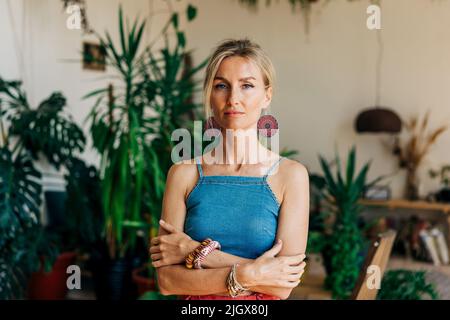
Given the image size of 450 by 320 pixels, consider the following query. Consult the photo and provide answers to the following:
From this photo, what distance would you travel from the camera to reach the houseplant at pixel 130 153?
3324mm

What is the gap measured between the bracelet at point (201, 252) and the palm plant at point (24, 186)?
84.5 inches

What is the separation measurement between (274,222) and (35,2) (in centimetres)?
334

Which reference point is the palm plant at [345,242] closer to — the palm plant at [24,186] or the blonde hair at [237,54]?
the blonde hair at [237,54]

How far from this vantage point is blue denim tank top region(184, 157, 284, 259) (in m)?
1.18

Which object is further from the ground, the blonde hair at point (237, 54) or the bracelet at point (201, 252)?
the blonde hair at point (237, 54)

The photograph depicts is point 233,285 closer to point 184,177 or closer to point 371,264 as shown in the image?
point 184,177

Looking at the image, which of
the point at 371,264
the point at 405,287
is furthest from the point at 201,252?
the point at 405,287

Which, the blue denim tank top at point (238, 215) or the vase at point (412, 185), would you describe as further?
the vase at point (412, 185)

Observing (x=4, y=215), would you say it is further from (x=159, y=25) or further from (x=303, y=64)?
(x=303, y=64)

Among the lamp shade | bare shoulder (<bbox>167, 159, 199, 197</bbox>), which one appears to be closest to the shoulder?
bare shoulder (<bbox>167, 159, 199, 197</bbox>)

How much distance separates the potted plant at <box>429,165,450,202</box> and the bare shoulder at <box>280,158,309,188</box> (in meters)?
4.63

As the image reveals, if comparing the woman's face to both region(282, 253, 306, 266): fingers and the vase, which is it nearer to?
region(282, 253, 306, 266): fingers

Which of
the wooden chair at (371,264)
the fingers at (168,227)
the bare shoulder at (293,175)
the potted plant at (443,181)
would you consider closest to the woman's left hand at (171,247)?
the fingers at (168,227)

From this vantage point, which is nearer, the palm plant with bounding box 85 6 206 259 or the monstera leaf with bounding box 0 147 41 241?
the monstera leaf with bounding box 0 147 41 241
